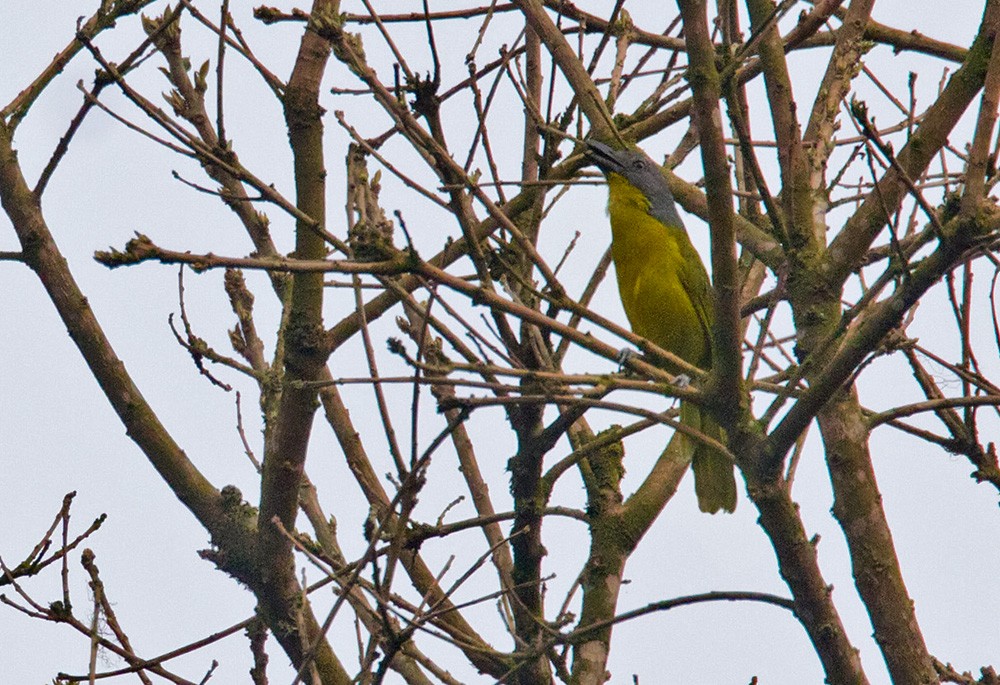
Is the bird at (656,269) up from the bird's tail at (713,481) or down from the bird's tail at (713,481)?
up

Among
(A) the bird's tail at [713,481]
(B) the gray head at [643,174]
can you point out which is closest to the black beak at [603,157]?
(B) the gray head at [643,174]

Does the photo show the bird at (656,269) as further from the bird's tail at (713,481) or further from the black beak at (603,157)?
the bird's tail at (713,481)

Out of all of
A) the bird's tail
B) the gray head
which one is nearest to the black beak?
the gray head

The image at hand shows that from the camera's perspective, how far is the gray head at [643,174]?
5.33m

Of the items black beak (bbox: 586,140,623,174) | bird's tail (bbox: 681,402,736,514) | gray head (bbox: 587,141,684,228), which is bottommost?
bird's tail (bbox: 681,402,736,514)

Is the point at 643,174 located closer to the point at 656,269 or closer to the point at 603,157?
the point at 656,269

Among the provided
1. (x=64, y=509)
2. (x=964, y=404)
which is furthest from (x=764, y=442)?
(x=64, y=509)

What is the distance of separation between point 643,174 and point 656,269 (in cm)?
49

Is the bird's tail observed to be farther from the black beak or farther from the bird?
the black beak

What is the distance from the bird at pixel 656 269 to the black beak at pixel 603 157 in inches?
0.4

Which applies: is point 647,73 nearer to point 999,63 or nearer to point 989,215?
point 999,63

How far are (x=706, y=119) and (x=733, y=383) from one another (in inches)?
29.8

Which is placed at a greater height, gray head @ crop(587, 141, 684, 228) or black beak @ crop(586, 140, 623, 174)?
gray head @ crop(587, 141, 684, 228)

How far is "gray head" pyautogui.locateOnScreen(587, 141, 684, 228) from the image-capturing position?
17.5 ft
